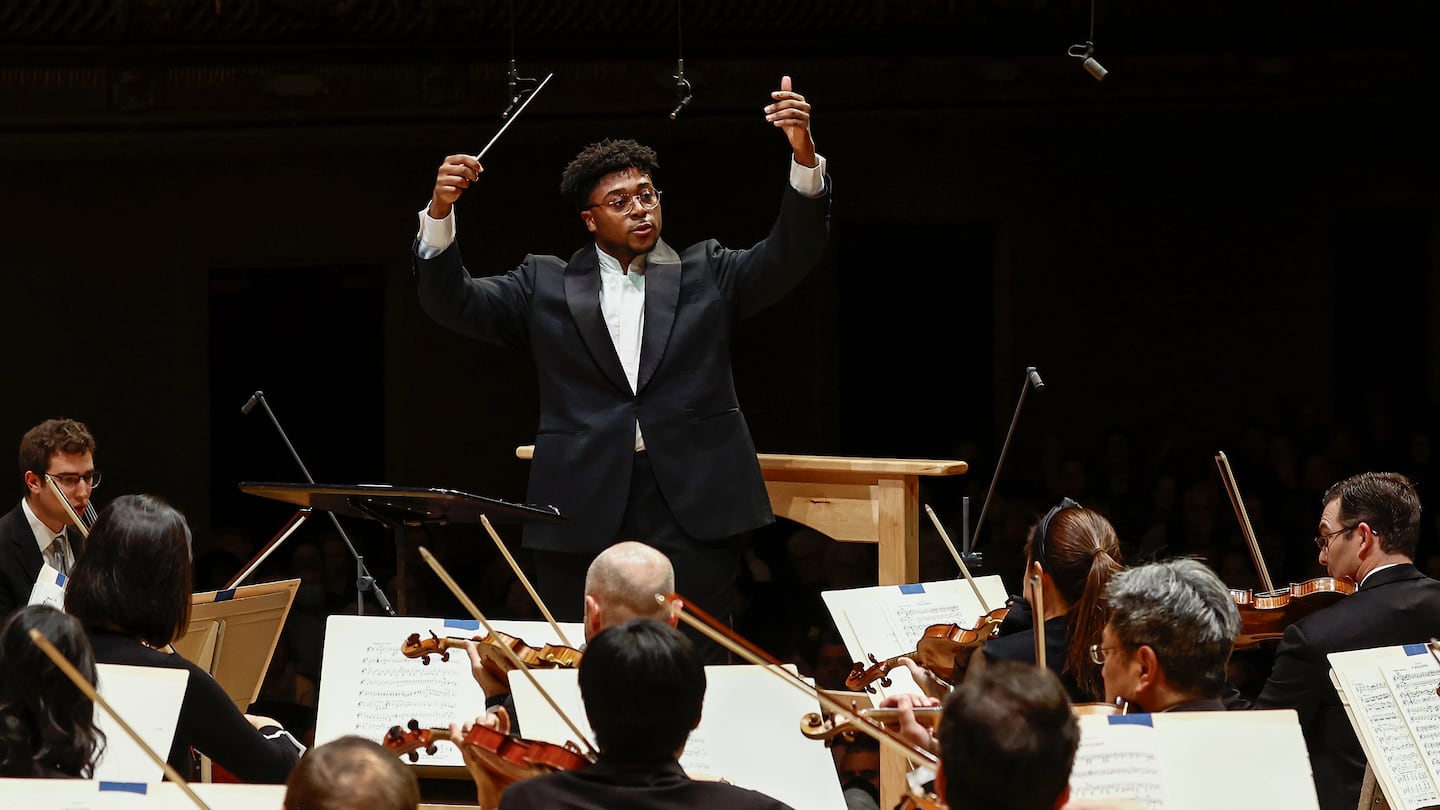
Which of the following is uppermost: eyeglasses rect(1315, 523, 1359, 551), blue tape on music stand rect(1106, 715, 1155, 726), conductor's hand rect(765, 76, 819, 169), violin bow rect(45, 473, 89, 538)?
conductor's hand rect(765, 76, 819, 169)

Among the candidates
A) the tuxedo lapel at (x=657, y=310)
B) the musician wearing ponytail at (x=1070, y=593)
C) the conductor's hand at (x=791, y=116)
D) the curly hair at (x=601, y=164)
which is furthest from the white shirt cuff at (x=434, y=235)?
the musician wearing ponytail at (x=1070, y=593)

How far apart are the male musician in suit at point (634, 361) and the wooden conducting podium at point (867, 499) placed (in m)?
0.21

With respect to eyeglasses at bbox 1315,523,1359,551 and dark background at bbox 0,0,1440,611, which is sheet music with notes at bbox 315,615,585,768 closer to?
eyeglasses at bbox 1315,523,1359,551

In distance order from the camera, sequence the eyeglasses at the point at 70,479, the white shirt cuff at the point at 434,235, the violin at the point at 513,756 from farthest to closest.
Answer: the eyeglasses at the point at 70,479
the white shirt cuff at the point at 434,235
the violin at the point at 513,756

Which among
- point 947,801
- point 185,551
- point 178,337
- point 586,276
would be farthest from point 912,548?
point 178,337

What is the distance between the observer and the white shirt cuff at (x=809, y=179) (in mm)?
3328

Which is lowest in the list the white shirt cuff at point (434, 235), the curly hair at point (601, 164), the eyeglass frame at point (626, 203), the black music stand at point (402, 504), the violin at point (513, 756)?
the violin at point (513, 756)

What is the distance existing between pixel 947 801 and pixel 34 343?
5.96 metres

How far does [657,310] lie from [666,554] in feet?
1.68

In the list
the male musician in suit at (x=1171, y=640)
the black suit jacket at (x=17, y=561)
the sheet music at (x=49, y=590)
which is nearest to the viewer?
the male musician in suit at (x=1171, y=640)

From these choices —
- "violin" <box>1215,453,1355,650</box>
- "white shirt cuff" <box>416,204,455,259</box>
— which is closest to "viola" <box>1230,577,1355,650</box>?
"violin" <box>1215,453,1355,650</box>

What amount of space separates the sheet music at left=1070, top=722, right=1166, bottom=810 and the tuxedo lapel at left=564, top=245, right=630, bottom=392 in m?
1.60

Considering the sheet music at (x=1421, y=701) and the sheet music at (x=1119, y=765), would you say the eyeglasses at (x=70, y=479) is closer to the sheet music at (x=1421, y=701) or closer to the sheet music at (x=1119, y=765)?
the sheet music at (x=1119, y=765)

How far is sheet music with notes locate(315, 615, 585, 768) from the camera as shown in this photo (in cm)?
294
